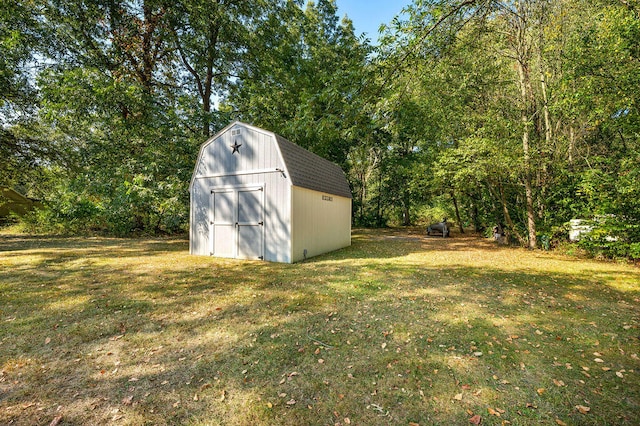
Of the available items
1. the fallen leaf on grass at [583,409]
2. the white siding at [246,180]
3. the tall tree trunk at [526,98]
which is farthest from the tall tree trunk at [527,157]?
the fallen leaf on grass at [583,409]

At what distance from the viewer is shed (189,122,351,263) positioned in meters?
8.22

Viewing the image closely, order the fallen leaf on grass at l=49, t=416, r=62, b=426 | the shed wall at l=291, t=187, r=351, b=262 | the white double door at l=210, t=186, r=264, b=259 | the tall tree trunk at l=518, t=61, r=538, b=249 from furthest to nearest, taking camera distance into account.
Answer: the tall tree trunk at l=518, t=61, r=538, b=249
the white double door at l=210, t=186, r=264, b=259
the shed wall at l=291, t=187, r=351, b=262
the fallen leaf on grass at l=49, t=416, r=62, b=426

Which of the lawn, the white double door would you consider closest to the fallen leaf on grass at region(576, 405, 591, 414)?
the lawn

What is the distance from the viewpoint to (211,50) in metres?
13.6

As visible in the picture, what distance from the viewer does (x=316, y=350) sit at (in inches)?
125

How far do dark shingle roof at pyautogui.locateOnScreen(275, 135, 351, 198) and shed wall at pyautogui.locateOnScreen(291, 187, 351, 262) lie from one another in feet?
0.80

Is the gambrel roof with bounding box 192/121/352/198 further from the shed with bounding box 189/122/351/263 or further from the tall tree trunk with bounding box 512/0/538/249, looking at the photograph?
the tall tree trunk with bounding box 512/0/538/249

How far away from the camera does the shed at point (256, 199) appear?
27.0 ft

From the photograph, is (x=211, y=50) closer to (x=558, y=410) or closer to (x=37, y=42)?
(x=37, y=42)

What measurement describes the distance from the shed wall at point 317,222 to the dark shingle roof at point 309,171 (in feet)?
0.80

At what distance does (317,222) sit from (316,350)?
658 centimetres

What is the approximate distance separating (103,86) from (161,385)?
495 inches

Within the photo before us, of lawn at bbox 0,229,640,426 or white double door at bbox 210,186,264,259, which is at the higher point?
white double door at bbox 210,186,264,259

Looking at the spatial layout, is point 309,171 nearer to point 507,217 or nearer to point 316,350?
point 316,350
